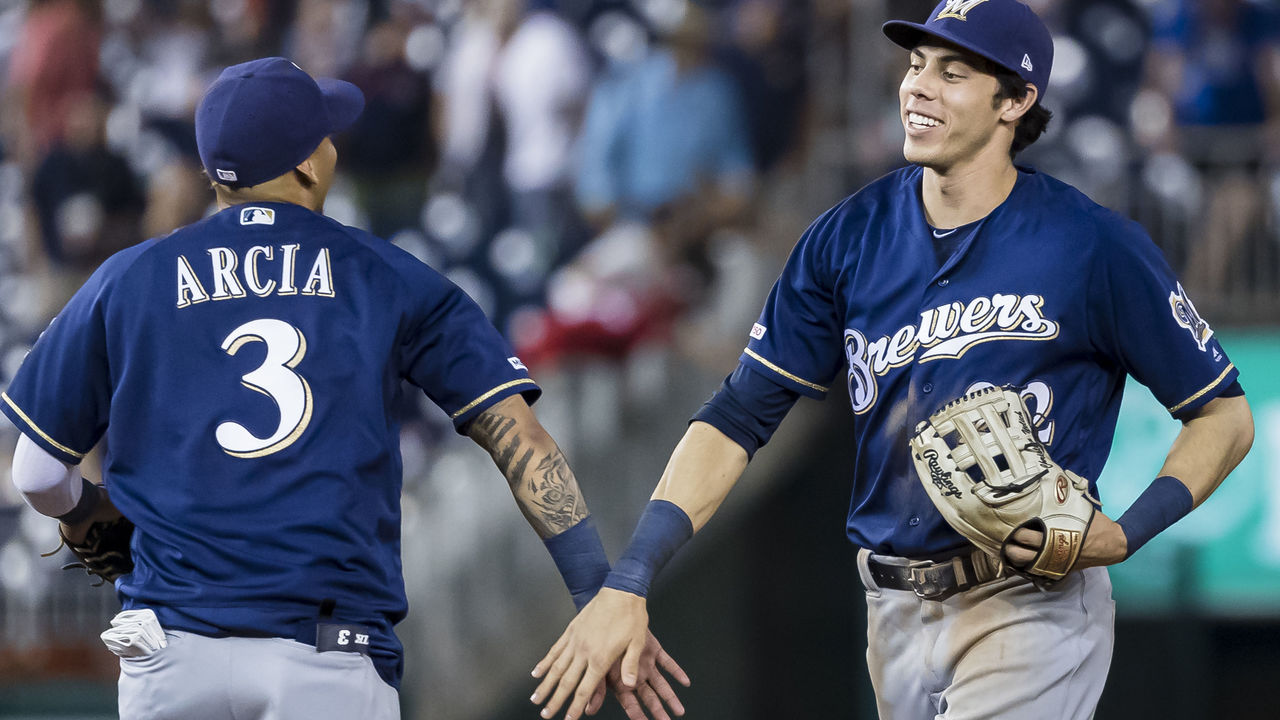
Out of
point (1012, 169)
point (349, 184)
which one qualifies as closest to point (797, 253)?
point (1012, 169)

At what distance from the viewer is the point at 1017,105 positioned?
13.3 ft

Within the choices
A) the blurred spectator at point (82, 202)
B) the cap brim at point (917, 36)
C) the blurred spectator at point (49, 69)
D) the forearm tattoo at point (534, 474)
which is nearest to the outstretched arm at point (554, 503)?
the forearm tattoo at point (534, 474)

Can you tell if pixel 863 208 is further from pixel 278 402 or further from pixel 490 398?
pixel 278 402

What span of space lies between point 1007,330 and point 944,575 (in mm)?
585

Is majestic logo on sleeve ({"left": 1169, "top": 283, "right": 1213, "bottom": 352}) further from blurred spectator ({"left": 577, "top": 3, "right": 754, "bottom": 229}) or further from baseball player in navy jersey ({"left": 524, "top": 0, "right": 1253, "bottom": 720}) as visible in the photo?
blurred spectator ({"left": 577, "top": 3, "right": 754, "bottom": 229})

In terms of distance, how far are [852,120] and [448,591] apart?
3.09 meters

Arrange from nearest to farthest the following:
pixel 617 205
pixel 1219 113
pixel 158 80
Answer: pixel 1219 113 → pixel 617 205 → pixel 158 80

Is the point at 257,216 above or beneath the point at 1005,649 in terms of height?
above

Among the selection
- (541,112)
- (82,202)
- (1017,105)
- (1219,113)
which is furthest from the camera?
(82,202)

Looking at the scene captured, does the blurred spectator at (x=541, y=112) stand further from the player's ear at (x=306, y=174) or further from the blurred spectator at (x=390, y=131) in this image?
the player's ear at (x=306, y=174)

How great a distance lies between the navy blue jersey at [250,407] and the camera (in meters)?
3.49

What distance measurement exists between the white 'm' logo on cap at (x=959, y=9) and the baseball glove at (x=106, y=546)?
2334 mm

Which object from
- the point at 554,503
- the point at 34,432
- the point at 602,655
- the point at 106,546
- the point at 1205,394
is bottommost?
the point at 602,655

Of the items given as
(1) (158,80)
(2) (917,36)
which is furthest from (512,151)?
(2) (917,36)
